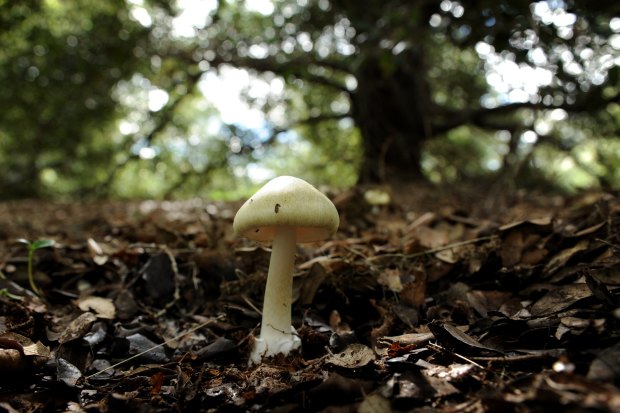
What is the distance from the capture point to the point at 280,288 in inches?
88.7

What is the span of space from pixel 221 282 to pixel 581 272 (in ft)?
6.94

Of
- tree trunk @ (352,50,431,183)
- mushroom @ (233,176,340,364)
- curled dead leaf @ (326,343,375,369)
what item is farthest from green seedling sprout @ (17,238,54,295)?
tree trunk @ (352,50,431,183)

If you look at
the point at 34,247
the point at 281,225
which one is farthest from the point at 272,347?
the point at 34,247

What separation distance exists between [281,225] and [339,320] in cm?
71

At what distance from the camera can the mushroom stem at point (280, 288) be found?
222 centimetres

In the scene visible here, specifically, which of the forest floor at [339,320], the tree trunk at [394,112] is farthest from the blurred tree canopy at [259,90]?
the forest floor at [339,320]

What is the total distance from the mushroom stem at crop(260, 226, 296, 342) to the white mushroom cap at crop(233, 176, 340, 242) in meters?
0.22

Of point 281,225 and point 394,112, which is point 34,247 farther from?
point 394,112

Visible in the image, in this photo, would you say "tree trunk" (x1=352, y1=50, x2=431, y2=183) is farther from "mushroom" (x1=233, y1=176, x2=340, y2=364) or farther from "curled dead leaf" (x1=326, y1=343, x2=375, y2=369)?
"curled dead leaf" (x1=326, y1=343, x2=375, y2=369)

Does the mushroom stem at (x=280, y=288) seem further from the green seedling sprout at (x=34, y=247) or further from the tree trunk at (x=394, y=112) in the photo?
the tree trunk at (x=394, y=112)

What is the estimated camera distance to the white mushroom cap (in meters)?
1.95

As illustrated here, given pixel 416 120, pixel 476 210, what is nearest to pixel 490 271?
pixel 476 210

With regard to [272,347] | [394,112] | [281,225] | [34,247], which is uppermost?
[394,112]

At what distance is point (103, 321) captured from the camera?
2.47m
